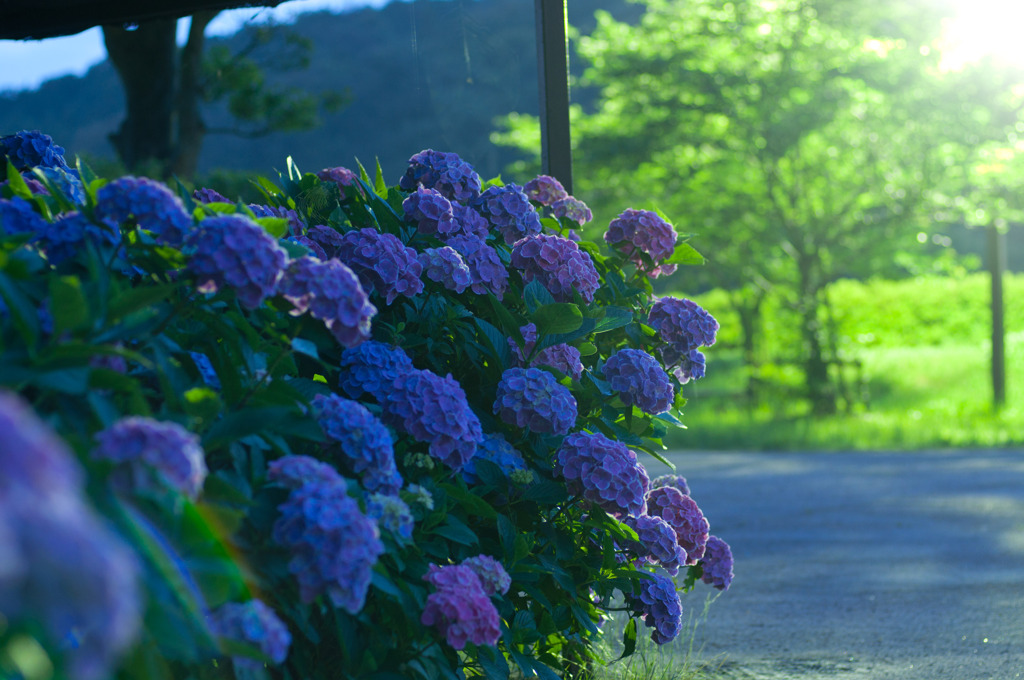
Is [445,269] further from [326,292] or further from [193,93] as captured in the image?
[193,93]

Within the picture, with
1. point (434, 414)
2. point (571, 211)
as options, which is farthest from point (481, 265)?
point (571, 211)

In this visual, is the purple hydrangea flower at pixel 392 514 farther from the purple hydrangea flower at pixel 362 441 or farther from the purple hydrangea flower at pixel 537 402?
the purple hydrangea flower at pixel 537 402

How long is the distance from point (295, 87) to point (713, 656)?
368 inches

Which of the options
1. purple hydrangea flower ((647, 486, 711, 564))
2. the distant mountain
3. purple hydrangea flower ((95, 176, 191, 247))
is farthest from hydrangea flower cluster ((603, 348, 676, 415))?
the distant mountain

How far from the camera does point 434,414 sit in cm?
207

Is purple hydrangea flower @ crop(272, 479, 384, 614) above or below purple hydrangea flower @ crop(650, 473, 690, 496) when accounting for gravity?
above

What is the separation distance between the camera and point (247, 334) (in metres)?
1.88

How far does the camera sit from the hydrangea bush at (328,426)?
3.92 ft

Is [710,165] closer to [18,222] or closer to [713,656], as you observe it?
[713,656]

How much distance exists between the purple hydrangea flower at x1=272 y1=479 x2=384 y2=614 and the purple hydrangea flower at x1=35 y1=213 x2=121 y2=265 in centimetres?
64

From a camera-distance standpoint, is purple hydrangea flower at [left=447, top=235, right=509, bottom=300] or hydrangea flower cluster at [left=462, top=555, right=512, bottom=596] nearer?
hydrangea flower cluster at [left=462, top=555, right=512, bottom=596]

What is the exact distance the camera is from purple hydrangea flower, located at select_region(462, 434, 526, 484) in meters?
2.34

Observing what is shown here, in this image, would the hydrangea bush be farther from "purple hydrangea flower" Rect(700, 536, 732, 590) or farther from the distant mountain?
the distant mountain

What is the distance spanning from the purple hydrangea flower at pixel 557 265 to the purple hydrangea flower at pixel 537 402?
0.36 metres
